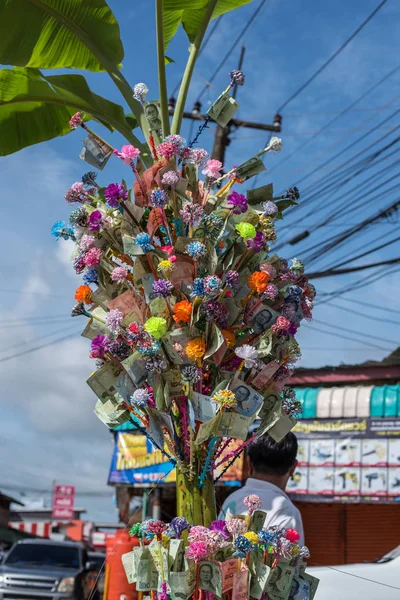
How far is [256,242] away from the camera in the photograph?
321 cm

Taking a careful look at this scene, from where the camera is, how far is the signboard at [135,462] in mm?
13758

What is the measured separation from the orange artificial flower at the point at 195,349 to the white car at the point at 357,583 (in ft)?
5.65

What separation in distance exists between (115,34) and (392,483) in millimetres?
9255

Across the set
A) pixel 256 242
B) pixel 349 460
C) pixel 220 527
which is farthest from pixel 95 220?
pixel 349 460

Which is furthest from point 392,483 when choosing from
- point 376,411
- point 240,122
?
point 240,122

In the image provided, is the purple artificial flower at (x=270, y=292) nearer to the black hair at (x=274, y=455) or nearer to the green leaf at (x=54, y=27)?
the black hair at (x=274, y=455)

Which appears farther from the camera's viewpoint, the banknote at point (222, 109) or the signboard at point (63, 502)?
the signboard at point (63, 502)

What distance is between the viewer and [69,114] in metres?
4.96

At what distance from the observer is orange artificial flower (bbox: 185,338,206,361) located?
300 centimetres

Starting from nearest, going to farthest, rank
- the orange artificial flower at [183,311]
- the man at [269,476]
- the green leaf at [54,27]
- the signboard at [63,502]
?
the orange artificial flower at [183,311]
the man at [269,476]
the green leaf at [54,27]
the signboard at [63,502]

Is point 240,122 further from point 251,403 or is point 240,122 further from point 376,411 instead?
point 251,403

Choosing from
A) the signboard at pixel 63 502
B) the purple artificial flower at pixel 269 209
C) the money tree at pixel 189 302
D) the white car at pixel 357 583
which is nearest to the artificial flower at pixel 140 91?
the money tree at pixel 189 302

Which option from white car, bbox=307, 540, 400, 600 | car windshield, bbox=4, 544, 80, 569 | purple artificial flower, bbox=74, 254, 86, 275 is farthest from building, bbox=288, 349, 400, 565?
purple artificial flower, bbox=74, 254, 86, 275

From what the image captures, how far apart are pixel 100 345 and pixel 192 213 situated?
2.20ft
